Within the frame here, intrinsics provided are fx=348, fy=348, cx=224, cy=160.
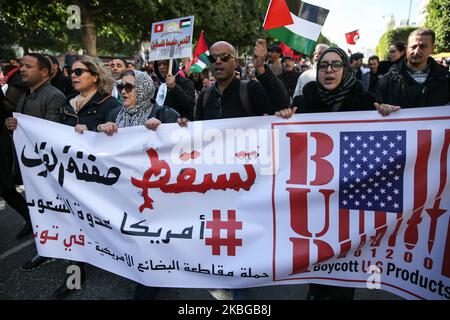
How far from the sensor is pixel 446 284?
2.04 meters

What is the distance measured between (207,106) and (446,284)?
209cm

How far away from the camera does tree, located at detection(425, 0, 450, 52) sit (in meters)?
17.2

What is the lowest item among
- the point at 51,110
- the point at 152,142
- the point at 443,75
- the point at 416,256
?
the point at 416,256

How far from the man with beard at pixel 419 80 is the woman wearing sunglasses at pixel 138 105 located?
186 centimetres

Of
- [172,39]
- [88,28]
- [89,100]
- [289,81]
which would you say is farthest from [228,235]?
[88,28]

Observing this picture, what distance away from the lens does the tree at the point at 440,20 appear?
1716 centimetres

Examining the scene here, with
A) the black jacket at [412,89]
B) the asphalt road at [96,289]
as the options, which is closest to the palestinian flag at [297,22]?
the black jacket at [412,89]

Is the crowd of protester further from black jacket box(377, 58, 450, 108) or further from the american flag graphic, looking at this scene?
the american flag graphic

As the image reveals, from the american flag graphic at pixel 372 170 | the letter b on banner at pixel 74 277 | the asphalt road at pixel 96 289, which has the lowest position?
the asphalt road at pixel 96 289

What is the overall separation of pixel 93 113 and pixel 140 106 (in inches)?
20.9

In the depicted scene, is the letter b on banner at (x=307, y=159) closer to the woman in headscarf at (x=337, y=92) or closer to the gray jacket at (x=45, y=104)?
the woman in headscarf at (x=337, y=92)

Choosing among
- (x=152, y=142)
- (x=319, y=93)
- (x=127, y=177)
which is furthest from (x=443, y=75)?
(x=127, y=177)

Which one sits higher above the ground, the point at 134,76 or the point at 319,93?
the point at 134,76
